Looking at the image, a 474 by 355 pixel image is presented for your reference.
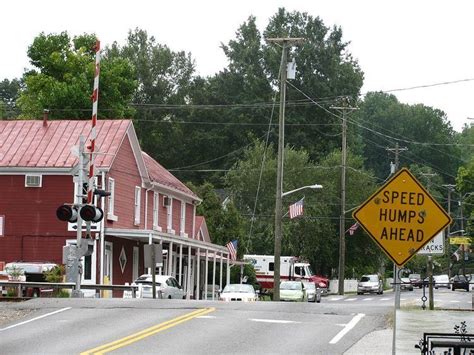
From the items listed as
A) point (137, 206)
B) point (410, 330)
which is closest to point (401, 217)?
point (410, 330)

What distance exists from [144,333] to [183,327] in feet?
4.31

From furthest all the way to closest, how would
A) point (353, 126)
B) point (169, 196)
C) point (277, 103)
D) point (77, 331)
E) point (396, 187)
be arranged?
point (353, 126), point (277, 103), point (169, 196), point (77, 331), point (396, 187)

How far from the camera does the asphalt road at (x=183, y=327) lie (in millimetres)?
20141

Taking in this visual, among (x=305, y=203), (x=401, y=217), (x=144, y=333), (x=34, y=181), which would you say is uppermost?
(x=305, y=203)

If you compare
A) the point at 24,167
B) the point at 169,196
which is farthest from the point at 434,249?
the point at 169,196

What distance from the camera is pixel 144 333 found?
22188mm

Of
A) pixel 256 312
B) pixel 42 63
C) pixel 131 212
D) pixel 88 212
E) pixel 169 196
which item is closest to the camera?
pixel 256 312

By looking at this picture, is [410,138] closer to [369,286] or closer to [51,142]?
[369,286]

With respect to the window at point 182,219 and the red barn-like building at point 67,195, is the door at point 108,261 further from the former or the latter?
the window at point 182,219

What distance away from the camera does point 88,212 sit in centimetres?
3017

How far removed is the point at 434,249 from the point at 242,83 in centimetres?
6858

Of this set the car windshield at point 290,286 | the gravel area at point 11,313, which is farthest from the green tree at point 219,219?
the gravel area at point 11,313

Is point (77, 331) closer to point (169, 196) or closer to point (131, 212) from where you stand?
point (131, 212)

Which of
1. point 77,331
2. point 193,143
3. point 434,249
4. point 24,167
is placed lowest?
point 77,331
